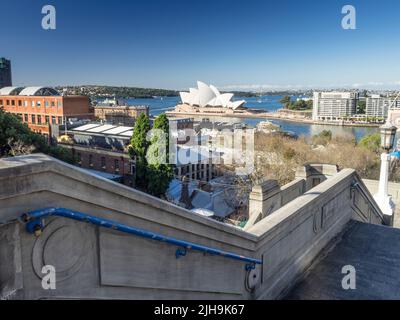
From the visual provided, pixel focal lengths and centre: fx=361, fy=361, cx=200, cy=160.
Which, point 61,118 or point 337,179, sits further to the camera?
point 61,118

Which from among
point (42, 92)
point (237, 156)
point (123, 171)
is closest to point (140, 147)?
point (123, 171)

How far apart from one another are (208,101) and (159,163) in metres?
92.6

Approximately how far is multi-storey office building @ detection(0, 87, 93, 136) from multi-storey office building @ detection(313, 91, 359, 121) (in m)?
82.1

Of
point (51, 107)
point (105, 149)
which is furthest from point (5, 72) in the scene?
point (105, 149)

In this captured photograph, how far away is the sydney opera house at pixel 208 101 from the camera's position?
365 ft

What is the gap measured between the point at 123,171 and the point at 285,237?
22.3 meters

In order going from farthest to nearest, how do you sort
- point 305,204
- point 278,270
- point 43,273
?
point 305,204 < point 278,270 < point 43,273

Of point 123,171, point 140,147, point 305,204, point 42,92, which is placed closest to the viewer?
point 305,204

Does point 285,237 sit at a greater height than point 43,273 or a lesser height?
lesser

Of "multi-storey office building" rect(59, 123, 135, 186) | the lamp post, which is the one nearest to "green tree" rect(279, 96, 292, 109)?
"multi-storey office building" rect(59, 123, 135, 186)

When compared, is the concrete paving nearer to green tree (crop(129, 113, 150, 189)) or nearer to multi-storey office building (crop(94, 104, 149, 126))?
green tree (crop(129, 113, 150, 189))

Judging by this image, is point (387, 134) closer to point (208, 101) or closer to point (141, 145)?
point (141, 145)
